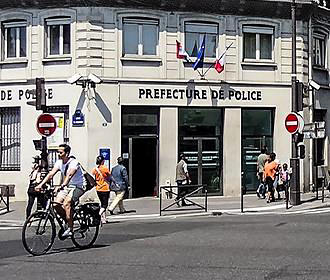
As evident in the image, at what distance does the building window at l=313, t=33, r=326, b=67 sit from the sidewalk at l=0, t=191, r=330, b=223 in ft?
20.2

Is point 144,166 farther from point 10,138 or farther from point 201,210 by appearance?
point 10,138

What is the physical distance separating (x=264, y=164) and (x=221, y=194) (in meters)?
2.32

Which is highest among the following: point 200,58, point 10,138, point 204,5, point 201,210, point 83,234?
point 204,5

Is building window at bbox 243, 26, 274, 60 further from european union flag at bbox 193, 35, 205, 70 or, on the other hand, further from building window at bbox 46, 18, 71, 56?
building window at bbox 46, 18, 71, 56

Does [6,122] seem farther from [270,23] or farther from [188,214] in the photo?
[270,23]

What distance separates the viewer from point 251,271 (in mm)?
9641

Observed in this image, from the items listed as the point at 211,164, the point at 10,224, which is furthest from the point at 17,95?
the point at 10,224

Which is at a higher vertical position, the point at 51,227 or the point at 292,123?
the point at 292,123

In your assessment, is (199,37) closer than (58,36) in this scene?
No

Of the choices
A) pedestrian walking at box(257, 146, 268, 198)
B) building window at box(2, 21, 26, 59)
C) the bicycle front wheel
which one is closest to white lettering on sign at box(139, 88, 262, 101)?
pedestrian walking at box(257, 146, 268, 198)

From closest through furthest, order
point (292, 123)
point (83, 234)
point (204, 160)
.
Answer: point (83, 234)
point (292, 123)
point (204, 160)

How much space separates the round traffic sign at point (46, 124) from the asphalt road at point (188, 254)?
3.82 metres

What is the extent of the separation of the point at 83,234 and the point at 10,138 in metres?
13.8

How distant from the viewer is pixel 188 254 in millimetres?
11359
